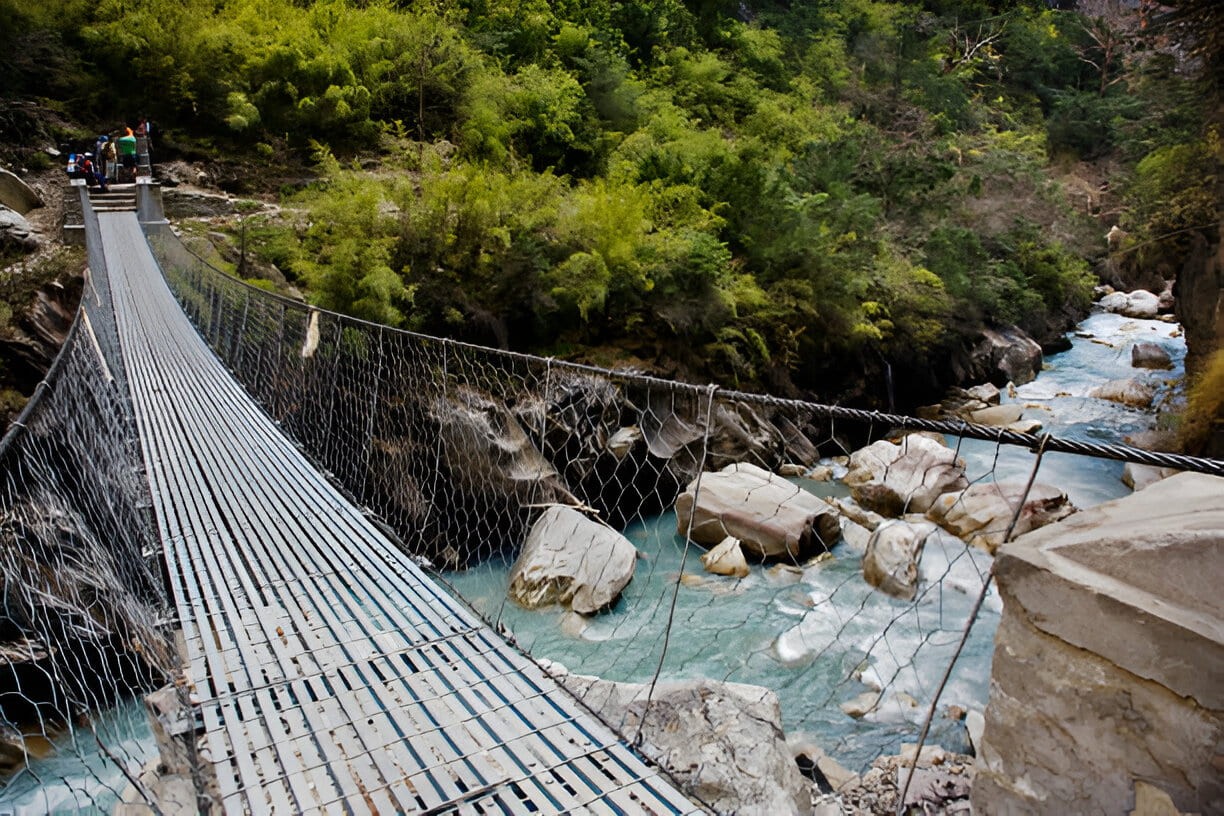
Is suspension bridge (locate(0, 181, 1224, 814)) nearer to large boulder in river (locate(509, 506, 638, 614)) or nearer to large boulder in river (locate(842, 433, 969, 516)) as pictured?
large boulder in river (locate(509, 506, 638, 614))

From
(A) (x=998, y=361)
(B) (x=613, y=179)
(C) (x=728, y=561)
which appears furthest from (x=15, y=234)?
(A) (x=998, y=361)

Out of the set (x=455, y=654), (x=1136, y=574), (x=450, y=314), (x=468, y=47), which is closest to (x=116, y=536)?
(x=455, y=654)

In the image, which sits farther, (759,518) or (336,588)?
(759,518)

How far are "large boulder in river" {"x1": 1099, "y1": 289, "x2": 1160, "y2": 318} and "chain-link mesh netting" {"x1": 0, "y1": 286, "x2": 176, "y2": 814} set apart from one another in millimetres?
15477

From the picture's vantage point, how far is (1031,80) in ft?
56.7

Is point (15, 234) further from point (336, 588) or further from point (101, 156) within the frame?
point (336, 588)

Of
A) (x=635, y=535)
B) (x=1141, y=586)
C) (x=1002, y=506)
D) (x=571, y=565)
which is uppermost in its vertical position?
(x=1141, y=586)

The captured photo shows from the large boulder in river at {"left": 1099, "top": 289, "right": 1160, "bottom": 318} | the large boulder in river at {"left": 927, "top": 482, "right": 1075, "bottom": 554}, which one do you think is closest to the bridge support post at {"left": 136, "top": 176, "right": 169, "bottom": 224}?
the large boulder in river at {"left": 927, "top": 482, "right": 1075, "bottom": 554}

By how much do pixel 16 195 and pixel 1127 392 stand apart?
41.2 feet

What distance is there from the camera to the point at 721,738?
240cm

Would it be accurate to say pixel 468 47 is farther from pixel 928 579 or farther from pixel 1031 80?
pixel 1031 80

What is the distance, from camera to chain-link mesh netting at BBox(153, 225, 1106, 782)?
334cm

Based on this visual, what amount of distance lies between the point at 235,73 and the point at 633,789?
→ 935 cm

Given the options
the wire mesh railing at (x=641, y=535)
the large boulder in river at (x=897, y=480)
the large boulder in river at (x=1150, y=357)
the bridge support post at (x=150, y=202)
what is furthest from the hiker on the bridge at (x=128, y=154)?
the large boulder in river at (x=1150, y=357)
